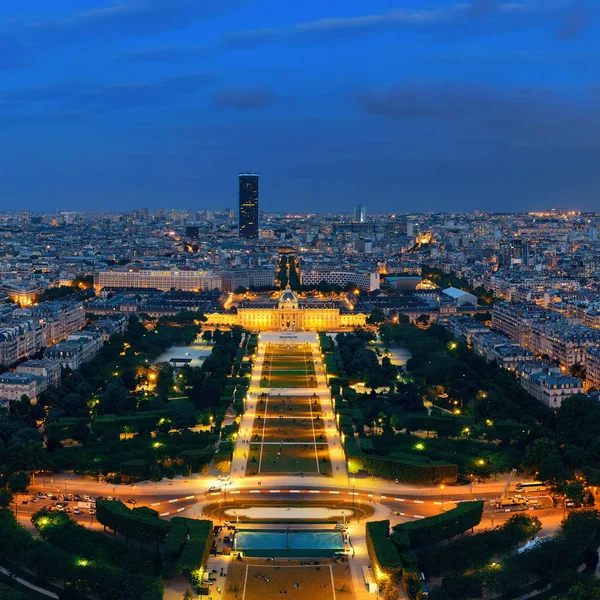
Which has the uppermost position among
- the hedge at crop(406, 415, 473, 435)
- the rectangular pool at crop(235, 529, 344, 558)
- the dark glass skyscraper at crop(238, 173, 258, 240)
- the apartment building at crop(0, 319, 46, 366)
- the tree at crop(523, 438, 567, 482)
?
the dark glass skyscraper at crop(238, 173, 258, 240)

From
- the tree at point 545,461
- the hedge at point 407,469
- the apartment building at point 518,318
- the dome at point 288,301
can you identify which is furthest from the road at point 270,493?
the dome at point 288,301

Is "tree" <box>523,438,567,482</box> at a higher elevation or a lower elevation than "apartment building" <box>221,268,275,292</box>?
lower

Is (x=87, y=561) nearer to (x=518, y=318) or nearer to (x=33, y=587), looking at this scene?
(x=33, y=587)

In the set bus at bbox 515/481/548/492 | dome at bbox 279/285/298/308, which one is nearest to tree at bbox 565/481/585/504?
bus at bbox 515/481/548/492

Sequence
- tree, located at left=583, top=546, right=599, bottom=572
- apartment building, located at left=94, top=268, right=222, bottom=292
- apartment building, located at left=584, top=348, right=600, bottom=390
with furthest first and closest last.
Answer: apartment building, located at left=94, top=268, right=222, bottom=292 → apartment building, located at left=584, top=348, right=600, bottom=390 → tree, located at left=583, top=546, right=599, bottom=572

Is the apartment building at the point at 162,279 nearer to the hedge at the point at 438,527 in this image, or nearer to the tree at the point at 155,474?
the tree at the point at 155,474

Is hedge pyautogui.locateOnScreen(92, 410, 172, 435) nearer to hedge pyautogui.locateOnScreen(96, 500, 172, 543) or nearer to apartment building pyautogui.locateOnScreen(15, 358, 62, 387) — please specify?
apartment building pyautogui.locateOnScreen(15, 358, 62, 387)
